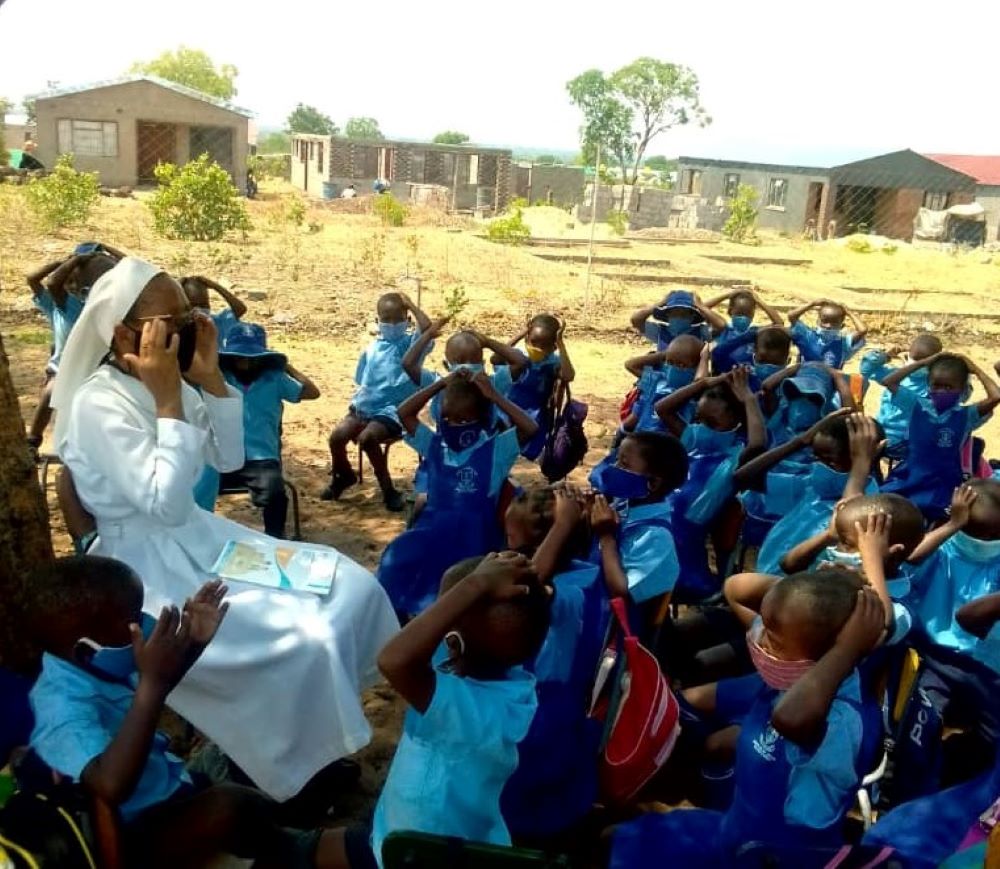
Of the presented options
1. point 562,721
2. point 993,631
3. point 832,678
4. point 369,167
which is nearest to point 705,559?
point 993,631

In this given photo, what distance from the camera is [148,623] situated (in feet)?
8.25

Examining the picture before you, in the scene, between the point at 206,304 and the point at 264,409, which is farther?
the point at 206,304

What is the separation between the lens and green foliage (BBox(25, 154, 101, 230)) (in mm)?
16125

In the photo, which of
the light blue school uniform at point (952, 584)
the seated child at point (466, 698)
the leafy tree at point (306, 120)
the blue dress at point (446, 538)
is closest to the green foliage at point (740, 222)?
the blue dress at point (446, 538)

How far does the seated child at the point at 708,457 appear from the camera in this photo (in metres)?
3.98

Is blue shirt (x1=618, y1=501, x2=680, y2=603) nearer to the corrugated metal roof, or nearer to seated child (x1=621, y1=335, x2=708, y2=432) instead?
seated child (x1=621, y1=335, x2=708, y2=432)

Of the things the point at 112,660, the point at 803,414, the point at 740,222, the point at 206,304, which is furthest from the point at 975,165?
the point at 112,660

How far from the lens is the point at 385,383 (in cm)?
585

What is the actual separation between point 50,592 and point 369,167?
38024 millimetres

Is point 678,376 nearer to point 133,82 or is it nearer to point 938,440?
point 938,440

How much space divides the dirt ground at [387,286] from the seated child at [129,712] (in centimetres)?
90

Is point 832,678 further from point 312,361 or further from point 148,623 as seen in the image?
point 312,361

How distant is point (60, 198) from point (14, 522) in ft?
48.8

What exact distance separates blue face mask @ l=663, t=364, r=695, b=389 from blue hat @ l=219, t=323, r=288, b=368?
211 cm
